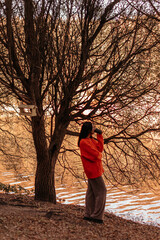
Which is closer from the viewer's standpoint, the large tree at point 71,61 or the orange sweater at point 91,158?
the orange sweater at point 91,158

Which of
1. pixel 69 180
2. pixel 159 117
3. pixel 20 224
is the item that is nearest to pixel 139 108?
pixel 159 117

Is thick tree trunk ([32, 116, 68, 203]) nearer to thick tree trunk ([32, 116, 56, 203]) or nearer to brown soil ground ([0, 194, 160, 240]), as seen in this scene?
thick tree trunk ([32, 116, 56, 203])

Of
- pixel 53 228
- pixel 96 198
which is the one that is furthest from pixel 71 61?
pixel 53 228

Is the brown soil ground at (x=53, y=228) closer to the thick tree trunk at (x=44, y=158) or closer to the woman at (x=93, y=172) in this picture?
the woman at (x=93, y=172)

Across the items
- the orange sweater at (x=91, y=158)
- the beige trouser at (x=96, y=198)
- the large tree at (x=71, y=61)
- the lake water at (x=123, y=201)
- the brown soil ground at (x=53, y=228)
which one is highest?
the large tree at (x=71, y=61)

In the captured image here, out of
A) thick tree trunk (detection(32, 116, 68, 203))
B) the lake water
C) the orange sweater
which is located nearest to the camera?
the orange sweater

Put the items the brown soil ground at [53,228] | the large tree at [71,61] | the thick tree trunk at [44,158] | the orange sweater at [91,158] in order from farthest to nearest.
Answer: the thick tree trunk at [44,158], the large tree at [71,61], the orange sweater at [91,158], the brown soil ground at [53,228]

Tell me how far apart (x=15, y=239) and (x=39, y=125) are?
12.9 feet

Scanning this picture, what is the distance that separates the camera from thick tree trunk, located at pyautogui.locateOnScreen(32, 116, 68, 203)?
7.89 meters

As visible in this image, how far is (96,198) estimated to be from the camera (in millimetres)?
5828

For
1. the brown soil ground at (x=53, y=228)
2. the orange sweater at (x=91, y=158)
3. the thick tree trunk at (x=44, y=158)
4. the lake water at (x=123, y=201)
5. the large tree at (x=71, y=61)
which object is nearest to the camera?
the brown soil ground at (x=53, y=228)

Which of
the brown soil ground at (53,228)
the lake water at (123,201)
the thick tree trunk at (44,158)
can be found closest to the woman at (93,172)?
the brown soil ground at (53,228)

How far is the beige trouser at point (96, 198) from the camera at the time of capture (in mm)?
5801

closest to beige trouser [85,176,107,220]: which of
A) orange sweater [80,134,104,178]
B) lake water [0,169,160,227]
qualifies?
orange sweater [80,134,104,178]
